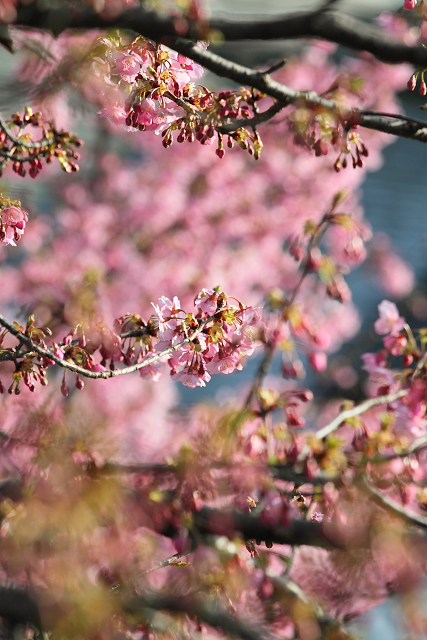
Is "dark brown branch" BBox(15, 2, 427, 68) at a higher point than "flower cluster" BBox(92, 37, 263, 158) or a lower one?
higher

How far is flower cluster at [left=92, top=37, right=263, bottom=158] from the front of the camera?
1.66 m

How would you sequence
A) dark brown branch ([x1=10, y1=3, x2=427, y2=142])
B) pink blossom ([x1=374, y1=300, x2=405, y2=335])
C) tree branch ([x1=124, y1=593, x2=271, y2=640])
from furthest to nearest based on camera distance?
pink blossom ([x1=374, y1=300, x2=405, y2=335])
tree branch ([x1=124, y1=593, x2=271, y2=640])
dark brown branch ([x1=10, y1=3, x2=427, y2=142])

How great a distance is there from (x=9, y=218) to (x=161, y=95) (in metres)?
0.63

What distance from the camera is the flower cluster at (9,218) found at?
1.73m

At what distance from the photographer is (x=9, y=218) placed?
1758 millimetres

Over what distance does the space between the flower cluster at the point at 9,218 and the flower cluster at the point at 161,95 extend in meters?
0.43

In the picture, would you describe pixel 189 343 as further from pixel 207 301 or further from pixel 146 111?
pixel 146 111

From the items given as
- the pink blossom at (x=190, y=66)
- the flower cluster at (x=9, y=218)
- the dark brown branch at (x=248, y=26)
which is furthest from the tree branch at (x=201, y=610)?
the pink blossom at (x=190, y=66)

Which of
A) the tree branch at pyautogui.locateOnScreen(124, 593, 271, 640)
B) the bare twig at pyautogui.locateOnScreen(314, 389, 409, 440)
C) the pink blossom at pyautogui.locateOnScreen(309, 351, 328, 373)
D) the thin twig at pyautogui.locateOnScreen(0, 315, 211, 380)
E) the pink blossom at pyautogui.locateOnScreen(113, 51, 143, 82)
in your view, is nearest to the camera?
the tree branch at pyautogui.locateOnScreen(124, 593, 271, 640)

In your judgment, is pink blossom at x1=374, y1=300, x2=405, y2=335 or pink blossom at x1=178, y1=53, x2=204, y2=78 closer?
pink blossom at x1=178, y1=53, x2=204, y2=78

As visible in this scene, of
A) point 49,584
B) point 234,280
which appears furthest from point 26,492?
point 234,280

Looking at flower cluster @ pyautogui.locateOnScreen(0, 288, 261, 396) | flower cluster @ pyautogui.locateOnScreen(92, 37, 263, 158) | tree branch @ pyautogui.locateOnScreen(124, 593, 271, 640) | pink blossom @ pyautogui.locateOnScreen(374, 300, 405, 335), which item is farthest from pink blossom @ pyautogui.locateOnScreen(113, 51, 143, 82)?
pink blossom @ pyautogui.locateOnScreen(374, 300, 405, 335)

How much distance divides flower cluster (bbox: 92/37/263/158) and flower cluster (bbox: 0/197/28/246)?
43 cm

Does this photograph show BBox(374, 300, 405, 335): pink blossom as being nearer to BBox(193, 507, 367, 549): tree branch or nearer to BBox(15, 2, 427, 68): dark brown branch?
BBox(193, 507, 367, 549): tree branch
